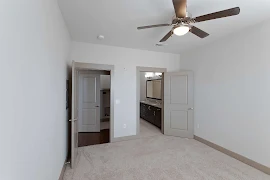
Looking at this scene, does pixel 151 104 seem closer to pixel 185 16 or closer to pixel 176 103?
pixel 176 103

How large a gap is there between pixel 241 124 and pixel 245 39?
69.6 inches

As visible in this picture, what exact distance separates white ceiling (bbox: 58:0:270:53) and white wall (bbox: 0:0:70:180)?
2.74ft

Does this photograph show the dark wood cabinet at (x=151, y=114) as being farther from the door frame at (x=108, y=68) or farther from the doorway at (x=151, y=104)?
the door frame at (x=108, y=68)

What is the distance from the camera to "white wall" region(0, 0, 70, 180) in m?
0.83

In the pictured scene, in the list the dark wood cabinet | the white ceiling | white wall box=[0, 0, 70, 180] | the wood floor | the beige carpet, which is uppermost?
the white ceiling

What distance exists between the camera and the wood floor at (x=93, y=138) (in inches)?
155

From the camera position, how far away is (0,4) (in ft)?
2.53

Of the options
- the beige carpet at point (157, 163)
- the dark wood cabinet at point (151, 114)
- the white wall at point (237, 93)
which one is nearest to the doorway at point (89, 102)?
the beige carpet at point (157, 163)

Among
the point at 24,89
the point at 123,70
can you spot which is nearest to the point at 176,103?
the point at 123,70

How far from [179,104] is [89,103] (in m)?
2.96

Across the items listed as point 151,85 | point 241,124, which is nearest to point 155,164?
point 241,124

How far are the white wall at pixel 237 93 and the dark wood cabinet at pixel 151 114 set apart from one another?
1.50 m

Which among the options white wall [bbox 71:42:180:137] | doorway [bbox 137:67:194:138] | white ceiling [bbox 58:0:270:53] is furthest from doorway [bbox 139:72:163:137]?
white ceiling [bbox 58:0:270:53]

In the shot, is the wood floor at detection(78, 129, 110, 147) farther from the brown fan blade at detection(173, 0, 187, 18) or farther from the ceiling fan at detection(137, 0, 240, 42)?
the brown fan blade at detection(173, 0, 187, 18)
